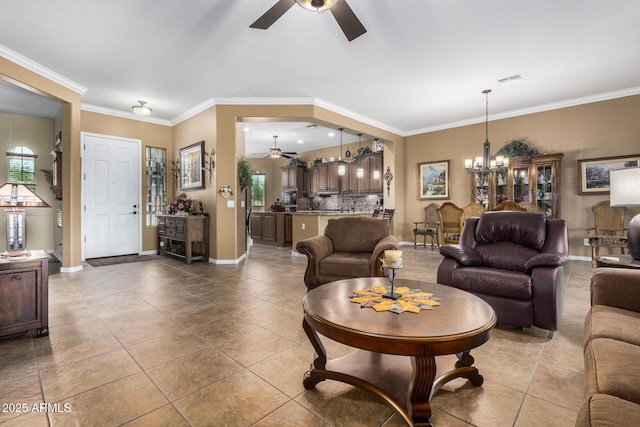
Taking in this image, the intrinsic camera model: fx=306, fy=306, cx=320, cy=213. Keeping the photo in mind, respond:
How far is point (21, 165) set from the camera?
239 inches

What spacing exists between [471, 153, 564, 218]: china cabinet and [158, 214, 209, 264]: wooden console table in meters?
5.50

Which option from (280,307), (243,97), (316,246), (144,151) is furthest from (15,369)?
(144,151)

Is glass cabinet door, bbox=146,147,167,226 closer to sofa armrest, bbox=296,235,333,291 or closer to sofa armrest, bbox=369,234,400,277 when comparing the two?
sofa armrest, bbox=296,235,333,291

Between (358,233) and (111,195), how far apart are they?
5.23 meters

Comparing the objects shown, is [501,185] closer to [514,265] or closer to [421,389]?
[514,265]

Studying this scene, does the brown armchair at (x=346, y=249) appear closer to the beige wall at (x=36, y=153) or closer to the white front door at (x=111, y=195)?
the white front door at (x=111, y=195)

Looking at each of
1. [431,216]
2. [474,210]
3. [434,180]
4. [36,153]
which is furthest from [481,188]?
[36,153]

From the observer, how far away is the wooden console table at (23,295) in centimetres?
232

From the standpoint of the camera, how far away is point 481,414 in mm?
1524

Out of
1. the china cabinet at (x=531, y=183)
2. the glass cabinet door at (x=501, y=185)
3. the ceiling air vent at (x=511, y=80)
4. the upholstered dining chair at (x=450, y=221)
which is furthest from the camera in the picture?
the glass cabinet door at (x=501, y=185)

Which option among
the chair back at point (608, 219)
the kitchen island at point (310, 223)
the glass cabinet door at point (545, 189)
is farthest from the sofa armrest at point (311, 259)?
the chair back at point (608, 219)

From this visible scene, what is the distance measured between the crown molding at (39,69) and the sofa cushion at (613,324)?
622cm

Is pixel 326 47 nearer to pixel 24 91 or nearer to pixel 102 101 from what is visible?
pixel 102 101

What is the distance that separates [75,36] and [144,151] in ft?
10.6
